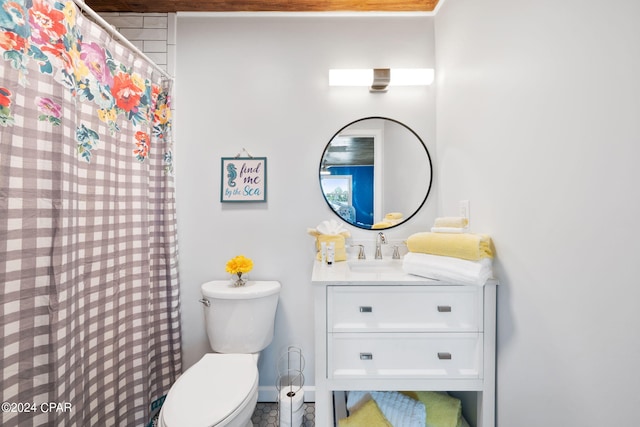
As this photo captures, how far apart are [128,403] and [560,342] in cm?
188

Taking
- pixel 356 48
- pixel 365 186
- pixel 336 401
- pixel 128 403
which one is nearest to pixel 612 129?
pixel 365 186

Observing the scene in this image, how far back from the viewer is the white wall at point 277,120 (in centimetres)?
176

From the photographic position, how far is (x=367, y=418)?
1359 mm

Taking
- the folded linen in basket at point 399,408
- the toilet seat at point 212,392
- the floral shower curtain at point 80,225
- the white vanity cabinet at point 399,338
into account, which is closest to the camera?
the floral shower curtain at point 80,225

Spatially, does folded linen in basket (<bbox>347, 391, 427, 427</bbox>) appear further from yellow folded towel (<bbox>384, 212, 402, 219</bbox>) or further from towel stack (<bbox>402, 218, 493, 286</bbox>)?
yellow folded towel (<bbox>384, 212, 402, 219</bbox>)

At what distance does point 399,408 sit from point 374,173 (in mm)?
1272

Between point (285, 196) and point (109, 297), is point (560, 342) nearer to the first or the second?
point (285, 196)

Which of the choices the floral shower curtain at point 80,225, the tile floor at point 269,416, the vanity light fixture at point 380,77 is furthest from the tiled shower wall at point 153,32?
the tile floor at point 269,416

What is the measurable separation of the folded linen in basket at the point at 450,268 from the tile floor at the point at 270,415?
1.09 m

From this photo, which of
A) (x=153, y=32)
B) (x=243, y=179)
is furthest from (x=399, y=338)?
(x=153, y=32)

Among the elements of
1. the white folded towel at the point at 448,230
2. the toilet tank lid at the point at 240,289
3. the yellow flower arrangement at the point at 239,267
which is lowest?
the toilet tank lid at the point at 240,289

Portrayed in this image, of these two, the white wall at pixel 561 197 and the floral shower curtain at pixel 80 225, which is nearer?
the white wall at pixel 561 197

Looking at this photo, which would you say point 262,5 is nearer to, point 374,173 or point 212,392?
point 374,173

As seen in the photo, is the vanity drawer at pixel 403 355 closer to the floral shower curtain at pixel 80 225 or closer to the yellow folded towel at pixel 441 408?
the yellow folded towel at pixel 441 408
